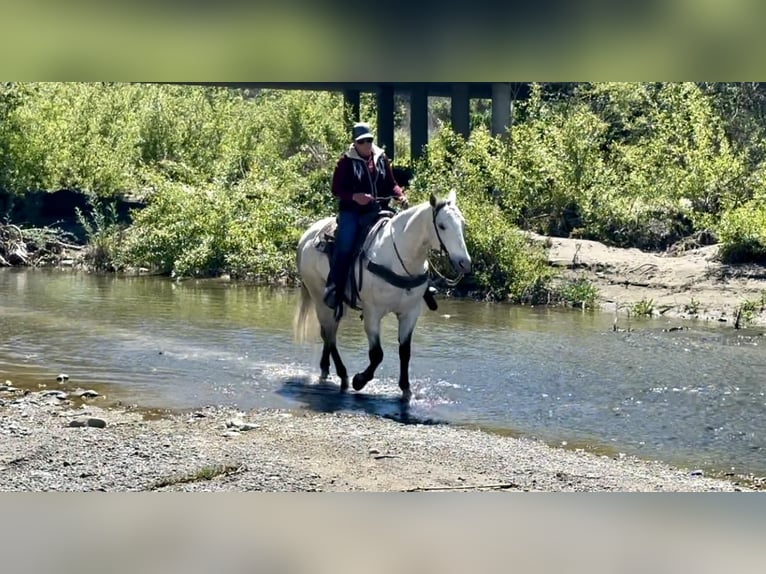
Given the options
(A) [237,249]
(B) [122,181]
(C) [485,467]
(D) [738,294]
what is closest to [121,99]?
(B) [122,181]

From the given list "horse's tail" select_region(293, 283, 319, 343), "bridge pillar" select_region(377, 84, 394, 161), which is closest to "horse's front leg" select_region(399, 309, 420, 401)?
"horse's tail" select_region(293, 283, 319, 343)

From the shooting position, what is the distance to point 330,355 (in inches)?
539

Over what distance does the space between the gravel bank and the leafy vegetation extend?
10.9 metres

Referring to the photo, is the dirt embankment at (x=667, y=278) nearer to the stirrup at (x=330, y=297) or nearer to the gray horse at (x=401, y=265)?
the gray horse at (x=401, y=265)

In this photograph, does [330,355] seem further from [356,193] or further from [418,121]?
[418,121]

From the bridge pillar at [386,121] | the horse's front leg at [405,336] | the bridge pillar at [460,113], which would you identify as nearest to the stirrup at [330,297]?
the horse's front leg at [405,336]

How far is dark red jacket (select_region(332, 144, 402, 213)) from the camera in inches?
455

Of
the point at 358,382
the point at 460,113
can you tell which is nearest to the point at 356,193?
the point at 358,382

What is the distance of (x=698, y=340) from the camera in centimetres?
A: 1675

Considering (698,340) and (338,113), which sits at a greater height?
(338,113)

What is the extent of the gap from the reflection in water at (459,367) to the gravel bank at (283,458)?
752mm

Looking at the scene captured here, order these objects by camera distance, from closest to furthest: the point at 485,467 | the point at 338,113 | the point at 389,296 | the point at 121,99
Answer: the point at 485,467 < the point at 389,296 < the point at 121,99 < the point at 338,113
